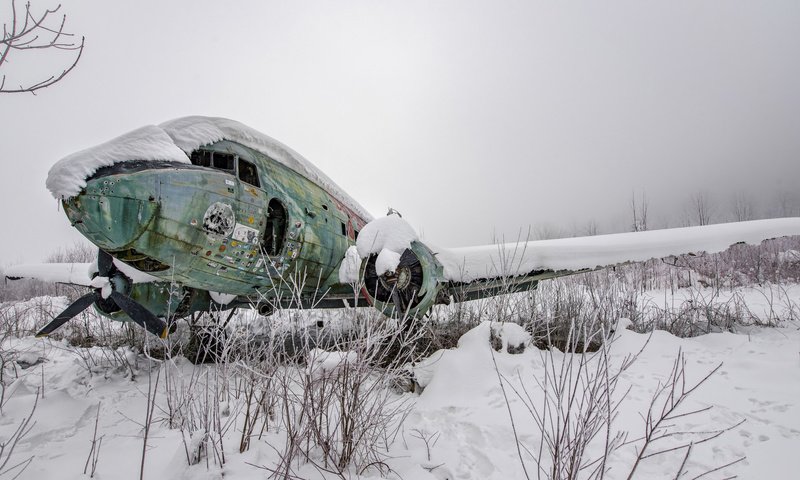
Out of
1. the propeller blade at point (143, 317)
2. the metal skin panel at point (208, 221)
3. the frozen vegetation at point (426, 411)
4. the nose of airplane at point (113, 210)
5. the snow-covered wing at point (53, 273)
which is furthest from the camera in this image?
the snow-covered wing at point (53, 273)

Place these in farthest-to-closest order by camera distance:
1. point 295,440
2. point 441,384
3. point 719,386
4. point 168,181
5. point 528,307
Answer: point 528,307
point 168,181
point 441,384
point 719,386
point 295,440

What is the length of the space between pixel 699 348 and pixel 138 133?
285 inches

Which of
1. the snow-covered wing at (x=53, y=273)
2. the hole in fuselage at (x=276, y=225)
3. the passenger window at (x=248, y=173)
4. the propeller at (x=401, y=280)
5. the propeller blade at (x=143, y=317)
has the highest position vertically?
the passenger window at (x=248, y=173)

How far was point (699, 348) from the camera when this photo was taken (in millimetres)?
4277

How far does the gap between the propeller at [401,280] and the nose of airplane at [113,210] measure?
2561 mm

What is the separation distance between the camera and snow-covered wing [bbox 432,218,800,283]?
4.99 metres

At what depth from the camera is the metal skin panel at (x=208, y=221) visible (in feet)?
11.9

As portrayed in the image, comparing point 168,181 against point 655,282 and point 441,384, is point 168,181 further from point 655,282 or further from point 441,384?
point 655,282

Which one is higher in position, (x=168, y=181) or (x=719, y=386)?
(x=168, y=181)

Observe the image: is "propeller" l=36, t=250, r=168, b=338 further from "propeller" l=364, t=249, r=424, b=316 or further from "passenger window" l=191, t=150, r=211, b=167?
"propeller" l=364, t=249, r=424, b=316

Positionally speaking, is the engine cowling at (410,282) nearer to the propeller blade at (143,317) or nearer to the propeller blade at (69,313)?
the propeller blade at (143,317)

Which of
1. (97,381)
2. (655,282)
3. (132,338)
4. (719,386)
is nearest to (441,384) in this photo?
(719,386)

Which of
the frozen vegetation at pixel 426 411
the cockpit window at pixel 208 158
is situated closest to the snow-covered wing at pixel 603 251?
the frozen vegetation at pixel 426 411

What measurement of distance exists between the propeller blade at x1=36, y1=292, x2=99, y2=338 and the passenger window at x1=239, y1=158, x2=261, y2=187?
2.56m
